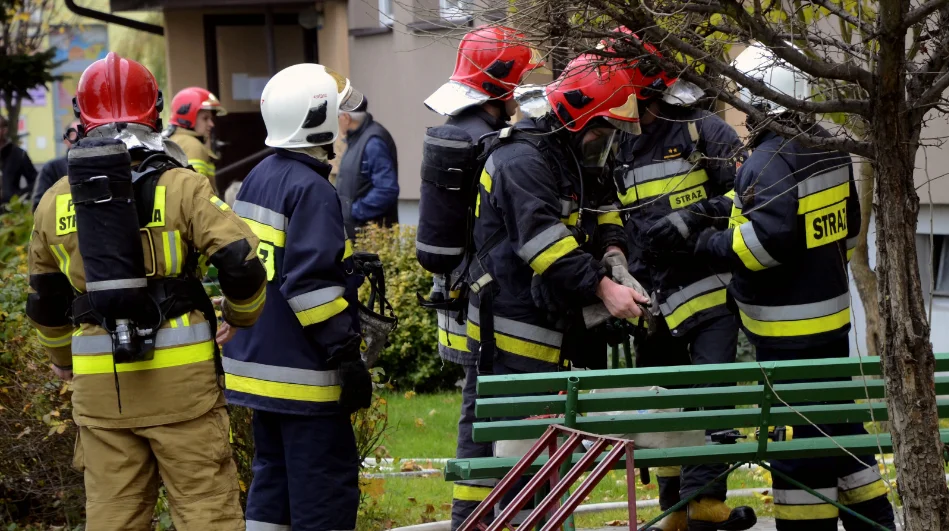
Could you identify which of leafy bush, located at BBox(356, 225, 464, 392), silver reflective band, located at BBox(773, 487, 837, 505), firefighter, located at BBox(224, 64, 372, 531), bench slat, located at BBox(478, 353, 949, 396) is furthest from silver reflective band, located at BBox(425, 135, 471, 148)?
leafy bush, located at BBox(356, 225, 464, 392)

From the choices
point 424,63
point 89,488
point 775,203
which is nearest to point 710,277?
point 775,203

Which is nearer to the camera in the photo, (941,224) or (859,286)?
(859,286)

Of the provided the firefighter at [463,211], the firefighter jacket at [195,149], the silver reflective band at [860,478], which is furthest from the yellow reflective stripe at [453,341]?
the firefighter jacket at [195,149]

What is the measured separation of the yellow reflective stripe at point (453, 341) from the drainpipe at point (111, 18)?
1073 centimetres

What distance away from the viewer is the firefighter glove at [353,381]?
178 inches

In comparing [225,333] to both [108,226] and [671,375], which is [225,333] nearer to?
[108,226]

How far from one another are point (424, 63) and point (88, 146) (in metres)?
8.84

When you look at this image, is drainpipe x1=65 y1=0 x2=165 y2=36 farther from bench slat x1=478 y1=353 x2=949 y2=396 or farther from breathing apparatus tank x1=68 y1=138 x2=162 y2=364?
bench slat x1=478 y1=353 x2=949 y2=396

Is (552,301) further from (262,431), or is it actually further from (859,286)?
(859,286)

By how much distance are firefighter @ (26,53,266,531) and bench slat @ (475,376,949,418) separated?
3.24 ft

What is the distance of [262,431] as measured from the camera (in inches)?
187

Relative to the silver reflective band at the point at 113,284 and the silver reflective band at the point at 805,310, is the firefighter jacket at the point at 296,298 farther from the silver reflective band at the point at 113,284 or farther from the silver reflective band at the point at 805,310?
the silver reflective band at the point at 805,310

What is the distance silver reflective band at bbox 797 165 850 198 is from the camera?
477 centimetres

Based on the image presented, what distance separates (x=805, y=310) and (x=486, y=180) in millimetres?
1340
